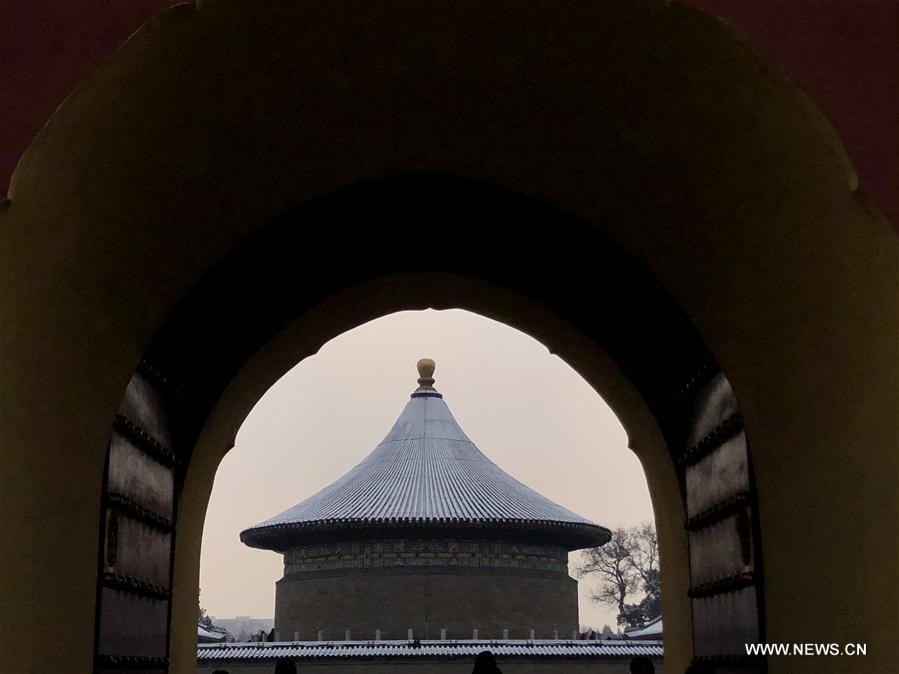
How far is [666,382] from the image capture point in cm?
586

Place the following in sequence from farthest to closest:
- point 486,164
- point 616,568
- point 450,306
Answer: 1. point 616,568
2. point 450,306
3. point 486,164

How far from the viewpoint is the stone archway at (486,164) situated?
3.58 meters

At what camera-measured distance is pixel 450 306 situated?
21.8ft

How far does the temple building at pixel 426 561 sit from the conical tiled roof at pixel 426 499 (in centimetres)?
4

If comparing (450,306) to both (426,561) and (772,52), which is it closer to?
(772,52)

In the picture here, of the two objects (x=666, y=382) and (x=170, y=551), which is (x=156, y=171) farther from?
(x=666, y=382)

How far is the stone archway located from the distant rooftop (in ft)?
51.8

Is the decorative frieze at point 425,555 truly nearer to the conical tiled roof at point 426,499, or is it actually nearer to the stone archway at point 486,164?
the conical tiled roof at point 426,499

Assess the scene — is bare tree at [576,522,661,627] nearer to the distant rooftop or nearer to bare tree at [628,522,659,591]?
bare tree at [628,522,659,591]

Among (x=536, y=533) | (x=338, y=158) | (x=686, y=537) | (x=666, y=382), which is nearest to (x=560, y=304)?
(x=666, y=382)

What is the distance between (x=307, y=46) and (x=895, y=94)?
1.89 m

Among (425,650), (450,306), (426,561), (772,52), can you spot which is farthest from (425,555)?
(772,52)

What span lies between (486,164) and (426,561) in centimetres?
1987

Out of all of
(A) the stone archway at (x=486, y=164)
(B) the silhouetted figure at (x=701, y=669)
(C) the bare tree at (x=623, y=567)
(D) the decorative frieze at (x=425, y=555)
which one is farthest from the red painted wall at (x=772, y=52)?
(C) the bare tree at (x=623, y=567)
